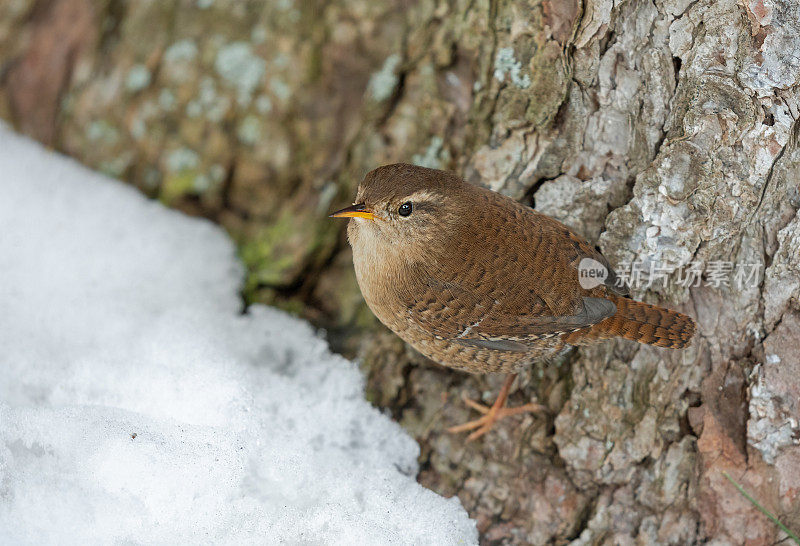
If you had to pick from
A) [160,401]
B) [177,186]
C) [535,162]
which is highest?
[535,162]

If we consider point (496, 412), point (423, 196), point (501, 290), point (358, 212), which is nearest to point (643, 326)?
point (501, 290)

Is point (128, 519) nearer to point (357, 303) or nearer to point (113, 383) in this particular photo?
point (113, 383)

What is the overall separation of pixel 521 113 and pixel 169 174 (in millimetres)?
1838

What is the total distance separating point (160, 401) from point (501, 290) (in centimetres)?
132

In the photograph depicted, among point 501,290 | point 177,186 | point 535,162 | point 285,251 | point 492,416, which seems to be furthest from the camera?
point 177,186

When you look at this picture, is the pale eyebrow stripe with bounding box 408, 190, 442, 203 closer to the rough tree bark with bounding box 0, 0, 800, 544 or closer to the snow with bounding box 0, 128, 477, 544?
the rough tree bark with bounding box 0, 0, 800, 544

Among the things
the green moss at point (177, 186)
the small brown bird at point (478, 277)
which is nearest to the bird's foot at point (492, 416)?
the small brown bird at point (478, 277)

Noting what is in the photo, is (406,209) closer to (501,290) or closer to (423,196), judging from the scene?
(423,196)

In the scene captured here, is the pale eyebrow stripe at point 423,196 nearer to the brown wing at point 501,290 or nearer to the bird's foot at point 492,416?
the brown wing at point 501,290

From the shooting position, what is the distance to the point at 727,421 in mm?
2604

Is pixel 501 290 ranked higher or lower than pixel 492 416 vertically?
higher

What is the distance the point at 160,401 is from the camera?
2.48 meters

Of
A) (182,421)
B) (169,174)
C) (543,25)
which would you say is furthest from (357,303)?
(543,25)

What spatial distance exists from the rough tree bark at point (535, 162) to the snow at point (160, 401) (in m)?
0.18
